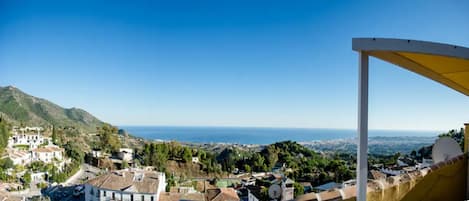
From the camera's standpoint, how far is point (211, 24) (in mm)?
18531

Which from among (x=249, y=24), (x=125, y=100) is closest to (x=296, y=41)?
(x=249, y=24)

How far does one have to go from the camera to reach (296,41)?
64.6 ft

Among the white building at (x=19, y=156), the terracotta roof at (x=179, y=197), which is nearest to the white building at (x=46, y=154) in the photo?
the white building at (x=19, y=156)

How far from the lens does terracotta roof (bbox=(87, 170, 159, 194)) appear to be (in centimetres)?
1033

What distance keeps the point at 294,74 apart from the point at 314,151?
8.16 metres

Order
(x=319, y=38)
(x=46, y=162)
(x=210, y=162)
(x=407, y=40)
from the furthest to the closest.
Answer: (x=319, y=38) < (x=210, y=162) < (x=46, y=162) < (x=407, y=40)

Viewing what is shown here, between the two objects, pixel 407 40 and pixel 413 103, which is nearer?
pixel 407 40

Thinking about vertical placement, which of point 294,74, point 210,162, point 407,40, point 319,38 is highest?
point 319,38

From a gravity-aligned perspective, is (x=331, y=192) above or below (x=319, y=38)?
below

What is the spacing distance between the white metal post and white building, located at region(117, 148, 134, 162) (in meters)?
16.0

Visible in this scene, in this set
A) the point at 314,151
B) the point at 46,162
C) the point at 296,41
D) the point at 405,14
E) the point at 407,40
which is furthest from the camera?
the point at 296,41

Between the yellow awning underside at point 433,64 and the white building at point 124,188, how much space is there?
10.2 meters

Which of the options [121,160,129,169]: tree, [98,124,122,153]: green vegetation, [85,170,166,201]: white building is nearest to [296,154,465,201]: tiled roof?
[85,170,166,201]: white building

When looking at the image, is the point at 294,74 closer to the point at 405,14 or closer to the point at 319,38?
the point at 319,38
